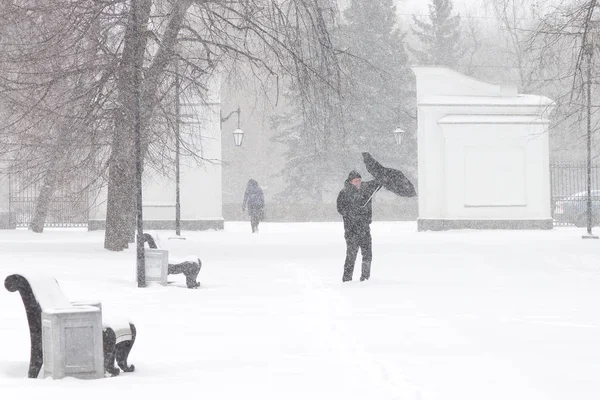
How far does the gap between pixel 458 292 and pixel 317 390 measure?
862cm

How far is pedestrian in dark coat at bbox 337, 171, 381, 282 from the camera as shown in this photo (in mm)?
17156

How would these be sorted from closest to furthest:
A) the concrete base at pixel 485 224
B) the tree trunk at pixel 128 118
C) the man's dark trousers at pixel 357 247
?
the man's dark trousers at pixel 357 247 → the tree trunk at pixel 128 118 → the concrete base at pixel 485 224

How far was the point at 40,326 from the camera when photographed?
8383 millimetres

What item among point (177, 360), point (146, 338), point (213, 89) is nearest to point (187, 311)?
point (146, 338)

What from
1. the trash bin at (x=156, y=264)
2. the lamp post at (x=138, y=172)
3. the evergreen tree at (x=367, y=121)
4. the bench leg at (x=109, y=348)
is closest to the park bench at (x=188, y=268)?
the trash bin at (x=156, y=264)

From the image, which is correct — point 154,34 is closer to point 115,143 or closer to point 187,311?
point 115,143

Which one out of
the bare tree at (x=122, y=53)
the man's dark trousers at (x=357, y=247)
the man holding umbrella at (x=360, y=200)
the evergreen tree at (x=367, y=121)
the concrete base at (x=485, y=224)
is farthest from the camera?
the evergreen tree at (x=367, y=121)

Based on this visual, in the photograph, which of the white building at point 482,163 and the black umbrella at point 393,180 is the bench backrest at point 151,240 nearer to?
the black umbrella at point 393,180

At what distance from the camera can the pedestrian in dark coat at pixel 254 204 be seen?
3606 cm

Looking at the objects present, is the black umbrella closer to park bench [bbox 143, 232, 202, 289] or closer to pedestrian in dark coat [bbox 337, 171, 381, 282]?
pedestrian in dark coat [bbox 337, 171, 381, 282]

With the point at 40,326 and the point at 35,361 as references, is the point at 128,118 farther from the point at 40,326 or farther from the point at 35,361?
the point at 35,361

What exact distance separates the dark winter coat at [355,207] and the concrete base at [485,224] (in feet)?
60.9

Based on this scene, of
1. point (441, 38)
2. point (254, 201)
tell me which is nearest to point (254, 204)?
point (254, 201)

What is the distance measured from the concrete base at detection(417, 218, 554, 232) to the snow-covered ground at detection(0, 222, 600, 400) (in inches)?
440
